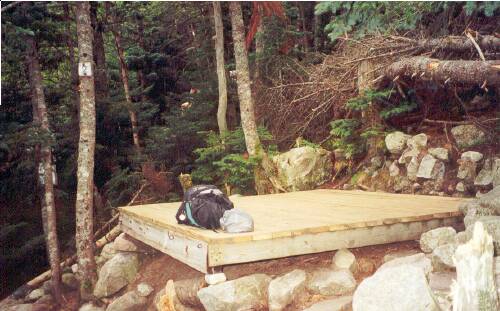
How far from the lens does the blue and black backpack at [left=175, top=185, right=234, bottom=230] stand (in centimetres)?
513

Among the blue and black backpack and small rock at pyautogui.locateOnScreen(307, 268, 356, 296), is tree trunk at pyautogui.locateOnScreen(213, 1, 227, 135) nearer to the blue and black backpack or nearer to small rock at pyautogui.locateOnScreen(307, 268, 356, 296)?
the blue and black backpack

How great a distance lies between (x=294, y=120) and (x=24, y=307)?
726 centimetres

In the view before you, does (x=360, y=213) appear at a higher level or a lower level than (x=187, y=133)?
lower

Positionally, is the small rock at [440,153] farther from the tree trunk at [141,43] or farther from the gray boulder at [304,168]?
the tree trunk at [141,43]

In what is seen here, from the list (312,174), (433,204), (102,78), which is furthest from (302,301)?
(102,78)

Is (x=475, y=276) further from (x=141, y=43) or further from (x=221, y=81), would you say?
(x=141, y=43)

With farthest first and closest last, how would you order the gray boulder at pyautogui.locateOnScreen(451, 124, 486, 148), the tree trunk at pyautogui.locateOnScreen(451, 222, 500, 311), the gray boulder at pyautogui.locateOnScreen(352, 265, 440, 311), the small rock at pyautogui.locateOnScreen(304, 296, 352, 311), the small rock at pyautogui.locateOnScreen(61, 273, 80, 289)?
the small rock at pyautogui.locateOnScreen(61, 273, 80, 289), the gray boulder at pyautogui.locateOnScreen(451, 124, 486, 148), the small rock at pyautogui.locateOnScreen(304, 296, 352, 311), the gray boulder at pyautogui.locateOnScreen(352, 265, 440, 311), the tree trunk at pyautogui.locateOnScreen(451, 222, 500, 311)

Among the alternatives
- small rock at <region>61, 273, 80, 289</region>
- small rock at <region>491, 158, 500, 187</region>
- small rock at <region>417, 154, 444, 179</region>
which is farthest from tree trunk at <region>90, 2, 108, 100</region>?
small rock at <region>491, 158, 500, 187</region>

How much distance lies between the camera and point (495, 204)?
4.70 m

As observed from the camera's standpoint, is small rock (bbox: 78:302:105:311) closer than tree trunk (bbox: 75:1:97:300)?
Yes

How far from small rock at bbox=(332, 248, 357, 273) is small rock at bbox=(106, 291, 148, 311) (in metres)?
3.46

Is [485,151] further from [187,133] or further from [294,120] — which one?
[187,133]

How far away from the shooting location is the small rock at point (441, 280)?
12.2 feet

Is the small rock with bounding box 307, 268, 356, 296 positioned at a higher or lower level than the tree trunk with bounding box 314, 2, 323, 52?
lower
